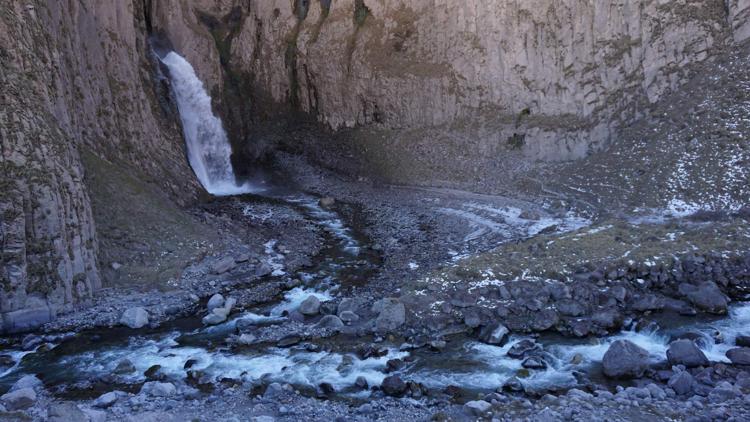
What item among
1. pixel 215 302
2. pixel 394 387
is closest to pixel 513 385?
pixel 394 387

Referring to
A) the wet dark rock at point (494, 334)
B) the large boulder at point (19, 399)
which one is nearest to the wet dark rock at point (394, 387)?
the wet dark rock at point (494, 334)

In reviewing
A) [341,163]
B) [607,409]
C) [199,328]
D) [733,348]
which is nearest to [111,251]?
[199,328]

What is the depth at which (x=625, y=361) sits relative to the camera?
1098cm

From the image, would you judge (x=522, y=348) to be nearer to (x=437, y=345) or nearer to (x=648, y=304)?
(x=437, y=345)

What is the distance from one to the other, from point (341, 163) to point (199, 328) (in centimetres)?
2138

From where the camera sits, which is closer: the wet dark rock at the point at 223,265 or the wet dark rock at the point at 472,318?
the wet dark rock at the point at 472,318

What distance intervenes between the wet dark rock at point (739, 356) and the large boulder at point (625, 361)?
63.2 inches

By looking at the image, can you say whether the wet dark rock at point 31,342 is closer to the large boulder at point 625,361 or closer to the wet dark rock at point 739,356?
the large boulder at point 625,361

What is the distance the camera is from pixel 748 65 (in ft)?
77.2

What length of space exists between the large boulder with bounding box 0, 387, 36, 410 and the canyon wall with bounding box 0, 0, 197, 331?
428 centimetres

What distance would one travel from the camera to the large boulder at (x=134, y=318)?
1435cm

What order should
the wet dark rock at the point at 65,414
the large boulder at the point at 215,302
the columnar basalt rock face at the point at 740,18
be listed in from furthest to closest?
the columnar basalt rock face at the point at 740,18 < the large boulder at the point at 215,302 < the wet dark rock at the point at 65,414

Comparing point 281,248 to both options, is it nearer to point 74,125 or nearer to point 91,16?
point 74,125

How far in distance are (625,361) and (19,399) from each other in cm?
1136
